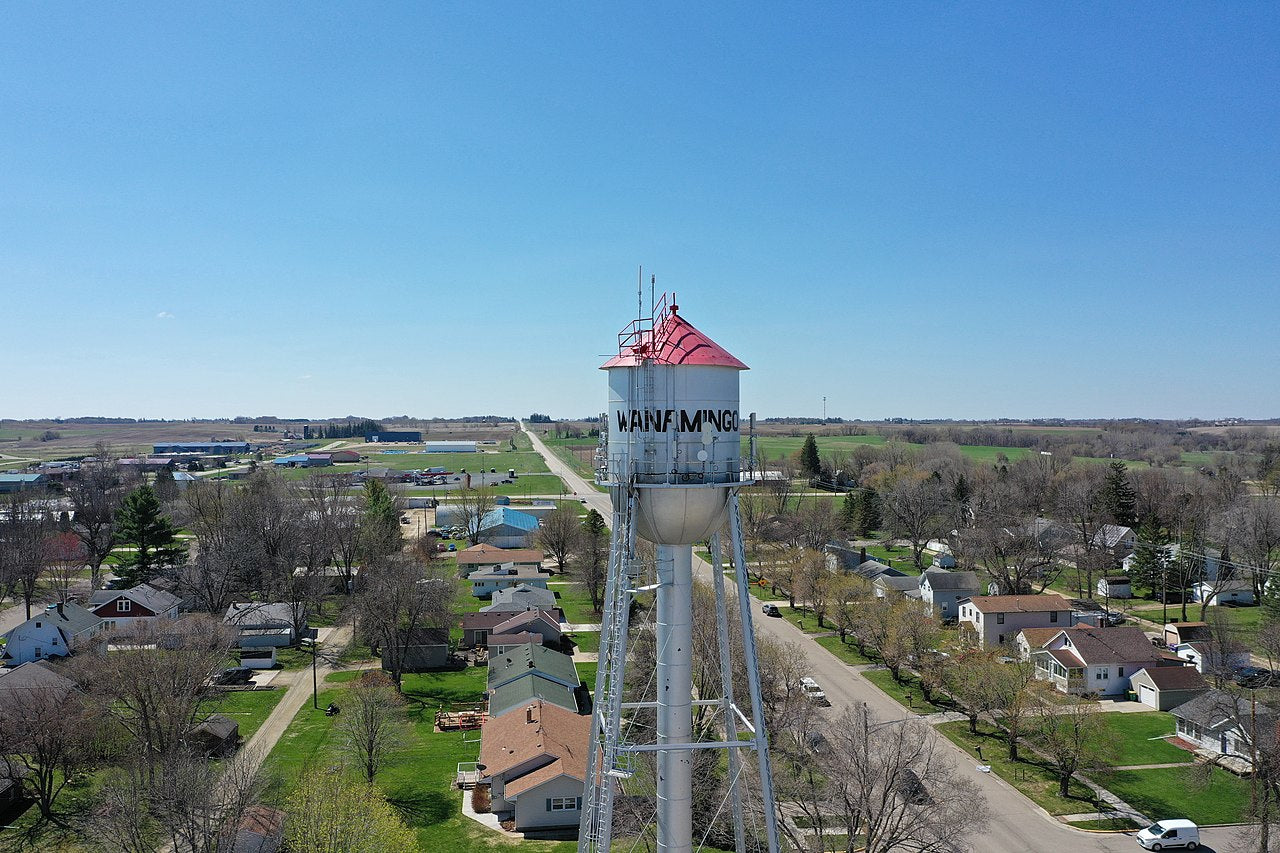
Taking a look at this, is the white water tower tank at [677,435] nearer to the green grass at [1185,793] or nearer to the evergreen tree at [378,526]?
the green grass at [1185,793]

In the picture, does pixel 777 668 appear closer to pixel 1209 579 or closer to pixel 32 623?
pixel 32 623

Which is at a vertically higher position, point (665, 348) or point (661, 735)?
point (665, 348)

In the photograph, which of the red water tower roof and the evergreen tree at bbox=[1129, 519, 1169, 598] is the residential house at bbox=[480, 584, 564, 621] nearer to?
the red water tower roof

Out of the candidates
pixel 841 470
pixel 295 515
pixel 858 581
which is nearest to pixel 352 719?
pixel 858 581

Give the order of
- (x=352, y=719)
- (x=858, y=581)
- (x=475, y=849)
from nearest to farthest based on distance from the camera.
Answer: (x=475, y=849) < (x=352, y=719) < (x=858, y=581)

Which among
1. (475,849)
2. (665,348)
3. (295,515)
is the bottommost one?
(475,849)

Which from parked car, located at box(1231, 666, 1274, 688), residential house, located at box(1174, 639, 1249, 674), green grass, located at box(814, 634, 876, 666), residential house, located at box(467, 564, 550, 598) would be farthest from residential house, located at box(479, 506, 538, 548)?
parked car, located at box(1231, 666, 1274, 688)
